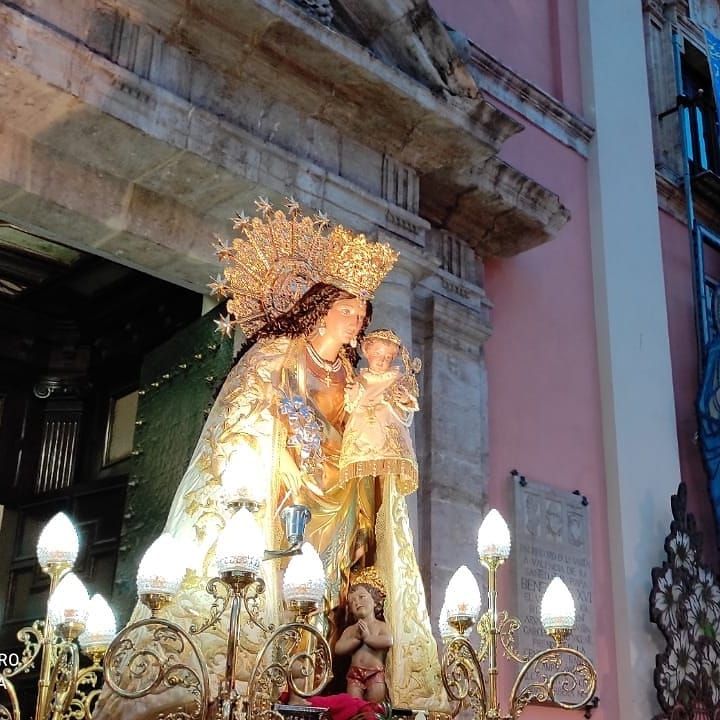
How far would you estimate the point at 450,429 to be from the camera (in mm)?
4988

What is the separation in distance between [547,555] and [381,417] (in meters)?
2.19

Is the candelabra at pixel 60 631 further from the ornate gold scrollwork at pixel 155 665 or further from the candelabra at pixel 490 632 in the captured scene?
the candelabra at pixel 490 632

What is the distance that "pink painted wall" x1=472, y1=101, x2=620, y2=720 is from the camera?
17.8ft

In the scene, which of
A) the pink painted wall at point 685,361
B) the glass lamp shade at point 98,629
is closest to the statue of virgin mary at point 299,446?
the glass lamp shade at point 98,629

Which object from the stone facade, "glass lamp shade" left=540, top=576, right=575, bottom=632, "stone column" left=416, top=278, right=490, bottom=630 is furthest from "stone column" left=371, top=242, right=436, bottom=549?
"glass lamp shade" left=540, top=576, right=575, bottom=632

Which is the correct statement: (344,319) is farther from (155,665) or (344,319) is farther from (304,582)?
(155,665)

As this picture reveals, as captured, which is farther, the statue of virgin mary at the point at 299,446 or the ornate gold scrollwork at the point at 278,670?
the statue of virgin mary at the point at 299,446

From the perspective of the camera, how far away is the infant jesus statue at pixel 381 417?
11.0ft

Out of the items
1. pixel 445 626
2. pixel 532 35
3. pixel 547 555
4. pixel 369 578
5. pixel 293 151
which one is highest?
pixel 532 35

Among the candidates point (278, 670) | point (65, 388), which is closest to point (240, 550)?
point (278, 670)

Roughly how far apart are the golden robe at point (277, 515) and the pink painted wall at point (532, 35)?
10.4ft

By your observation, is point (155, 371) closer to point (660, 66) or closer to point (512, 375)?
point (512, 375)

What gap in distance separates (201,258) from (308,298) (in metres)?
0.94

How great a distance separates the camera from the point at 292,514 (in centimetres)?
294
